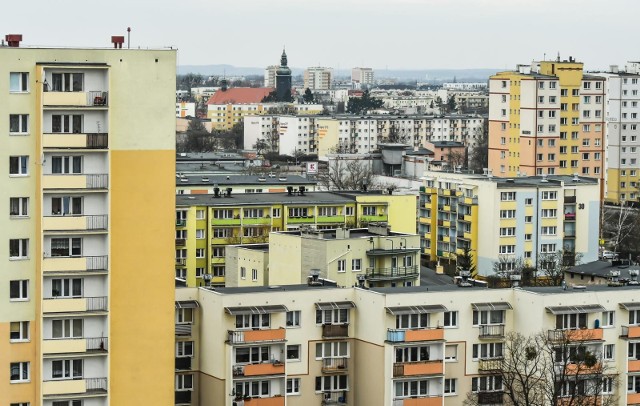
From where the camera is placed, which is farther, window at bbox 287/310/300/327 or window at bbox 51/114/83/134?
window at bbox 287/310/300/327

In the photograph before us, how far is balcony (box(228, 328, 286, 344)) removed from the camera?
998 inches

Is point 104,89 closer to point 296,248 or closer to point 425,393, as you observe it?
point 425,393

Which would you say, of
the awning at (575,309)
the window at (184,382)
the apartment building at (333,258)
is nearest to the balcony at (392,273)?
the apartment building at (333,258)

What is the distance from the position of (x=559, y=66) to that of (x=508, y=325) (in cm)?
3682

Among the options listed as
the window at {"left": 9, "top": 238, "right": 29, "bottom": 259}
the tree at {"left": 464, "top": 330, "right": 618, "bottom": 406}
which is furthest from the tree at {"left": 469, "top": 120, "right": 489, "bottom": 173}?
the window at {"left": 9, "top": 238, "right": 29, "bottom": 259}

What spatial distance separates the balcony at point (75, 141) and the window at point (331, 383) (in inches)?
235

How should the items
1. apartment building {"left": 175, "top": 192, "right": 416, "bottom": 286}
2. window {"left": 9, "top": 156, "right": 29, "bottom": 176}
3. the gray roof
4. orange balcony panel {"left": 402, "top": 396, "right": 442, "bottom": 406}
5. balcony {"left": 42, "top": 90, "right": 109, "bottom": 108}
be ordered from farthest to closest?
the gray roof, apartment building {"left": 175, "top": 192, "right": 416, "bottom": 286}, orange balcony panel {"left": 402, "top": 396, "right": 442, "bottom": 406}, window {"left": 9, "top": 156, "right": 29, "bottom": 176}, balcony {"left": 42, "top": 90, "right": 109, "bottom": 108}

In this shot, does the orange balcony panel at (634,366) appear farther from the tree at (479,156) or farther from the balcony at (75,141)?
the tree at (479,156)

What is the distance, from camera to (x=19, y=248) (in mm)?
22125

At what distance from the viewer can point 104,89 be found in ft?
72.4

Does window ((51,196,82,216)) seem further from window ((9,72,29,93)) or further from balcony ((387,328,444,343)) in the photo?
balcony ((387,328,444,343))

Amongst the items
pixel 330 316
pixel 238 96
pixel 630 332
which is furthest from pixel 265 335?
pixel 238 96

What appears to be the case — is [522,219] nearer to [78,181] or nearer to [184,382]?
[184,382]

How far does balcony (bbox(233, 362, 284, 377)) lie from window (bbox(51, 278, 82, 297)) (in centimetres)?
395
